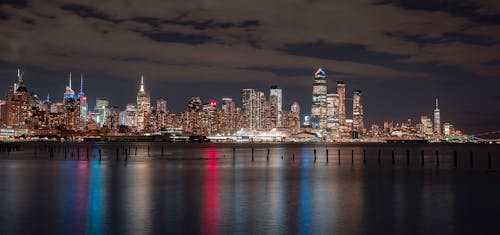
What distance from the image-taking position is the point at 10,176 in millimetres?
44281

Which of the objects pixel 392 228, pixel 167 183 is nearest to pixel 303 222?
pixel 392 228

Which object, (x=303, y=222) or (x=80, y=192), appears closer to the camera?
(x=303, y=222)

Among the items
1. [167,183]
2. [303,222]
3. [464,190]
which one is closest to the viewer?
[303,222]

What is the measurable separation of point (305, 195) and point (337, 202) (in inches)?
141

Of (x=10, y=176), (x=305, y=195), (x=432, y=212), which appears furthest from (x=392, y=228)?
(x=10, y=176)

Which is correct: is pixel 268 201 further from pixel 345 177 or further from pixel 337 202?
pixel 345 177

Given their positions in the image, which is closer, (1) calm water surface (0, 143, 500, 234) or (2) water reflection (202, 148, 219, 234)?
(2) water reflection (202, 148, 219, 234)

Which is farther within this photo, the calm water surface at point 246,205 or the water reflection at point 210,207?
the calm water surface at point 246,205

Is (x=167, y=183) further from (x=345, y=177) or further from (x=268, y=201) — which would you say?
(x=345, y=177)

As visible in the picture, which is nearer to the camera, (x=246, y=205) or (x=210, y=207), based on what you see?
(x=210, y=207)

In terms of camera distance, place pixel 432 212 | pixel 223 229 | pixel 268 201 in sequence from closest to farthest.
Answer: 1. pixel 223 229
2. pixel 432 212
3. pixel 268 201

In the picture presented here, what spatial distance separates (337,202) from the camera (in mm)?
28875

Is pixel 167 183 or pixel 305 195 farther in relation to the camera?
pixel 167 183

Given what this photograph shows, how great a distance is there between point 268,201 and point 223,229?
8735 millimetres
